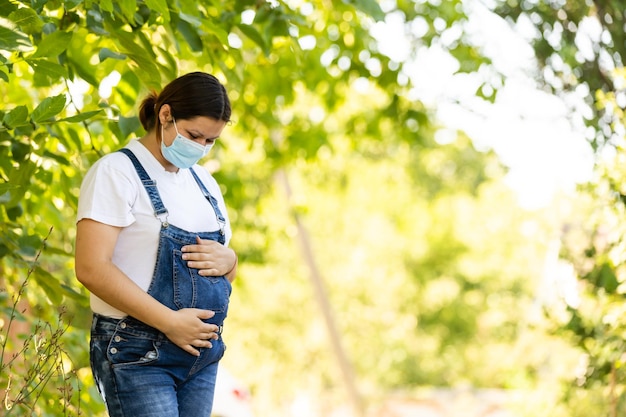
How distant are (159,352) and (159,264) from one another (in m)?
0.25

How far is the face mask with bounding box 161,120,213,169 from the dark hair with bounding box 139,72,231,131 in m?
0.07

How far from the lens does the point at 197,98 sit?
3123 mm

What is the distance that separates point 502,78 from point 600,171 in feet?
Result: 5.49

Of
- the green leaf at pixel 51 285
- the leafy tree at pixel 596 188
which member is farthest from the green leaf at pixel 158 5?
the leafy tree at pixel 596 188

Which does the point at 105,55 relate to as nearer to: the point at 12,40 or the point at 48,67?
the point at 48,67

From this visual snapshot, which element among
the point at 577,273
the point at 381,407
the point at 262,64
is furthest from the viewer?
the point at 381,407

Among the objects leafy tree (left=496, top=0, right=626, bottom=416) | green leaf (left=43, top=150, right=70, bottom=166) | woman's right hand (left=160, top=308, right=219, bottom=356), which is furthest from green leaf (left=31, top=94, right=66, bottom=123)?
leafy tree (left=496, top=0, right=626, bottom=416)

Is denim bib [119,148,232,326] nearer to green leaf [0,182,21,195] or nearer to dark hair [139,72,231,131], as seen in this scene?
dark hair [139,72,231,131]

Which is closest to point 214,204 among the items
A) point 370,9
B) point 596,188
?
point 370,9

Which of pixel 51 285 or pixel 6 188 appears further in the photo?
pixel 51 285

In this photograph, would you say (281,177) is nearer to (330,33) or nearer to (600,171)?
(330,33)

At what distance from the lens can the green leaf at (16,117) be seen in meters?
3.08

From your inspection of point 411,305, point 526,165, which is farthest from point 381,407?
point 526,165

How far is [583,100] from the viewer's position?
7.23 metres
